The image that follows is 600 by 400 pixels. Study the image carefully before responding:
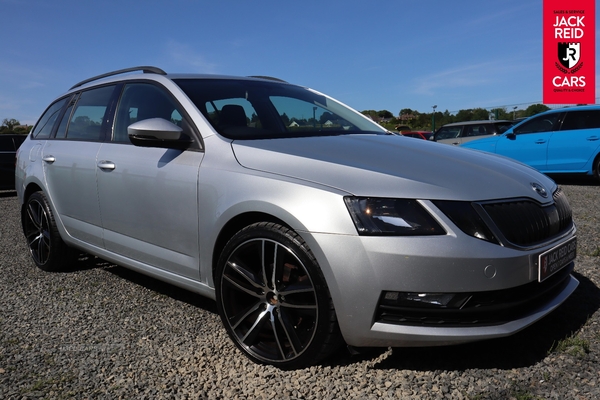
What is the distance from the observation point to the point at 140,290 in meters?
3.99

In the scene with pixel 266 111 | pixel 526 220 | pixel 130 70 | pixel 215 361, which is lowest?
pixel 215 361

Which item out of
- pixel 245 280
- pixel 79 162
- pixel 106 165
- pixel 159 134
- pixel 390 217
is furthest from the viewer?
pixel 79 162

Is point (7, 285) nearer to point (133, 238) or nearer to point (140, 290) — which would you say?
point (140, 290)

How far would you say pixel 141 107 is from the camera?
11.8 ft

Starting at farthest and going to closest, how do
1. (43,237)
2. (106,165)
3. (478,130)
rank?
1. (478,130)
2. (43,237)
3. (106,165)

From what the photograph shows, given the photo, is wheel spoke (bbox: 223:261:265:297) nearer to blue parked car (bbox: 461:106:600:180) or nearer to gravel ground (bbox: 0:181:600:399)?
gravel ground (bbox: 0:181:600:399)

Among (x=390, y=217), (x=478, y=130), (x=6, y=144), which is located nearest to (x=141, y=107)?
(x=390, y=217)

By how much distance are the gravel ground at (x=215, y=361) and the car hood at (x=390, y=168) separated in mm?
831

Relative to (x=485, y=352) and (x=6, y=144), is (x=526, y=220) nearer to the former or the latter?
(x=485, y=352)

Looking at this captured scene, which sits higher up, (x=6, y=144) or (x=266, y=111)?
(x=6, y=144)

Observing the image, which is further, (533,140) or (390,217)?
(533,140)

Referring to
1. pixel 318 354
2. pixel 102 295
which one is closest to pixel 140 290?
pixel 102 295

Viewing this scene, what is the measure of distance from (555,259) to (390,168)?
95 centimetres

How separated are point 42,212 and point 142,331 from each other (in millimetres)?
2047
